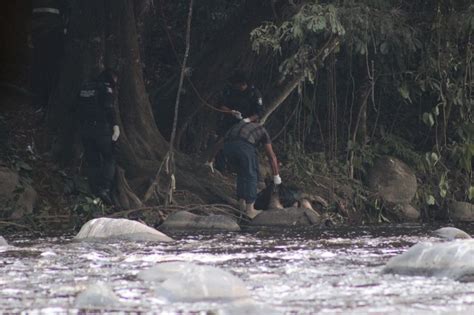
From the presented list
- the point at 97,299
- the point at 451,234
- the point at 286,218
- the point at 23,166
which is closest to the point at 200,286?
the point at 97,299

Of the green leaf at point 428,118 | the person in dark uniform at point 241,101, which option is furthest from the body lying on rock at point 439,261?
the green leaf at point 428,118

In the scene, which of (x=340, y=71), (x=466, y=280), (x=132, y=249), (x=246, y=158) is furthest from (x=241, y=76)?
(x=466, y=280)

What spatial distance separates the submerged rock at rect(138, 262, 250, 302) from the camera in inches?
283

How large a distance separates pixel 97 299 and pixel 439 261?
2.56m

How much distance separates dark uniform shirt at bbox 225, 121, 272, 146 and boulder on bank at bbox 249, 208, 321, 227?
3.17 ft

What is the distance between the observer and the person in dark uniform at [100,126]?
48.0ft

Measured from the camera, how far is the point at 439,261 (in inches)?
329

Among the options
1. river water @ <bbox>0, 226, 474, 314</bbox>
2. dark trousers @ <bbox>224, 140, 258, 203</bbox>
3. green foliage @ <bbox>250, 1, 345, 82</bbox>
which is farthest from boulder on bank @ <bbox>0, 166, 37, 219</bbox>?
green foliage @ <bbox>250, 1, 345, 82</bbox>

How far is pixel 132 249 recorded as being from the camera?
10.8 metres

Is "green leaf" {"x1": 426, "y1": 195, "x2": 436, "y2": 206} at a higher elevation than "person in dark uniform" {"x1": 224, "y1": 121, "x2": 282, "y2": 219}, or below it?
below

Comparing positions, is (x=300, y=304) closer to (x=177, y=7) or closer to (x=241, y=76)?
(x=241, y=76)

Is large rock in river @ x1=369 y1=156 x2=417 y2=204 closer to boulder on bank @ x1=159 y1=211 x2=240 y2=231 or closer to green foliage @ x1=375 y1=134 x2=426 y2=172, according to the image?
green foliage @ x1=375 y1=134 x2=426 y2=172

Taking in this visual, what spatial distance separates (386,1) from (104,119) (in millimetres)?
3684

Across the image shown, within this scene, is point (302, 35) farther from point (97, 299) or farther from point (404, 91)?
point (97, 299)
